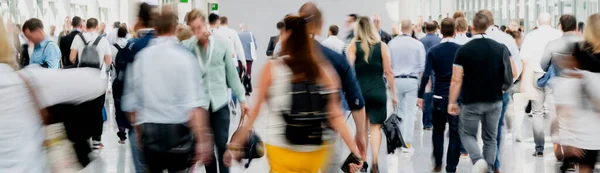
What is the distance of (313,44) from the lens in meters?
4.84

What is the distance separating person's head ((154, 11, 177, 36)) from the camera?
5367 millimetres

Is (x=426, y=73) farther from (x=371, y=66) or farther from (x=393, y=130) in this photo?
(x=371, y=66)

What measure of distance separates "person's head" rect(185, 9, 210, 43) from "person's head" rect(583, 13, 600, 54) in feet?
8.89

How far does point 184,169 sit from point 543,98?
6694 mm

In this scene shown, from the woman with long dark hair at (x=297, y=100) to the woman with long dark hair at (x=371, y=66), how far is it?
4.12 m

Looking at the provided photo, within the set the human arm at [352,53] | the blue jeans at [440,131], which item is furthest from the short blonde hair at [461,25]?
the human arm at [352,53]

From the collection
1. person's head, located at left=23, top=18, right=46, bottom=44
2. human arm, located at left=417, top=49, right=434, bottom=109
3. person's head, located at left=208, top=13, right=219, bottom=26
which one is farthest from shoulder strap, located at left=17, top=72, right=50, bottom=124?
person's head, located at left=208, top=13, right=219, bottom=26

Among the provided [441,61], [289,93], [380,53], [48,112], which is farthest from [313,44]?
[441,61]

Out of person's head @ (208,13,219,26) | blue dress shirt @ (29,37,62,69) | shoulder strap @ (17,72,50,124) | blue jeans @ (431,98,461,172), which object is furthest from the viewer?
person's head @ (208,13,219,26)

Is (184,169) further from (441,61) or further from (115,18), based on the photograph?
(115,18)

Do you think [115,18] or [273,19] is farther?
[115,18]

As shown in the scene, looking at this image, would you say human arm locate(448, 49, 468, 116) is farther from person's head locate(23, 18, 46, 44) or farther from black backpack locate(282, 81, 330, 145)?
person's head locate(23, 18, 46, 44)

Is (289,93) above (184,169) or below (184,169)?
above

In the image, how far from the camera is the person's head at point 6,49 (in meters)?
3.43
